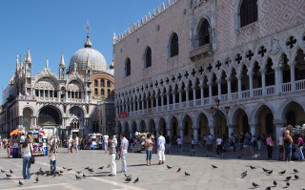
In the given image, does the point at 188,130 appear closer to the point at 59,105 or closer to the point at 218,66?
the point at 218,66

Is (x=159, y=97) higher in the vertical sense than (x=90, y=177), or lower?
higher

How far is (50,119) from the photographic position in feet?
A: 162

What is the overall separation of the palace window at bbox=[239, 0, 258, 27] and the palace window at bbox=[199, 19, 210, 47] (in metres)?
4.13

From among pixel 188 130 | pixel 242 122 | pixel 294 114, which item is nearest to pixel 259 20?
pixel 294 114

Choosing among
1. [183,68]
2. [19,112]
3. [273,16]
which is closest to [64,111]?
[19,112]

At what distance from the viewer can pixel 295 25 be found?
2062cm

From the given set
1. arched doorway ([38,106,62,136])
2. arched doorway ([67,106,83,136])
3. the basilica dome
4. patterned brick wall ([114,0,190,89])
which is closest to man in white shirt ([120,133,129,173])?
patterned brick wall ([114,0,190,89])

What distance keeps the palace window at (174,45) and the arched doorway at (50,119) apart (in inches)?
913

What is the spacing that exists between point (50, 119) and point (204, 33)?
1136 inches

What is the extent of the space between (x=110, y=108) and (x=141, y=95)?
12.9 m

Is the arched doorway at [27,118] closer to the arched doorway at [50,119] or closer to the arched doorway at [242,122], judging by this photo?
the arched doorway at [50,119]

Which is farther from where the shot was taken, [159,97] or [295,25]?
[159,97]

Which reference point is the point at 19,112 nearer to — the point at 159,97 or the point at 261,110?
the point at 159,97

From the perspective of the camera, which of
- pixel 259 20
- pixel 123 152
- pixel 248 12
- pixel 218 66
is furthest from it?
pixel 218 66
